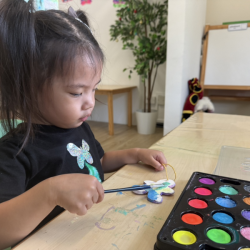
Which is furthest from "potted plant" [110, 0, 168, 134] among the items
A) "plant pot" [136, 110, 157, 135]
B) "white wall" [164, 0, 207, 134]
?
"white wall" [164, 0, 207, 134]

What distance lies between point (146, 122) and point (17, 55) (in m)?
2.00

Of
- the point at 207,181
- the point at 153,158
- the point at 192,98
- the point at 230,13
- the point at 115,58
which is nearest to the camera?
the point at 207,181

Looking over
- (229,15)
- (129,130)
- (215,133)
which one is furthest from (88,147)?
(229,15)

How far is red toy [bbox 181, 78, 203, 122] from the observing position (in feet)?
5.86

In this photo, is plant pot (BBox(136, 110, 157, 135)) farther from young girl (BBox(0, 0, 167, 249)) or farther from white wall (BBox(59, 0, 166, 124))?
young girl (BBox(0, 0, 167, 249))

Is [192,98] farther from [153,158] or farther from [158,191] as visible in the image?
[158,191]

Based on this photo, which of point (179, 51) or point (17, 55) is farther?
point (179, 51)

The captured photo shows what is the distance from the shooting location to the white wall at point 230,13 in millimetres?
2137

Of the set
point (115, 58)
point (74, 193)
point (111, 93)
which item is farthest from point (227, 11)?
point (74, 193)

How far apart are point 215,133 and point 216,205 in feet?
1.64

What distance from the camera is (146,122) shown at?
234 centimetres

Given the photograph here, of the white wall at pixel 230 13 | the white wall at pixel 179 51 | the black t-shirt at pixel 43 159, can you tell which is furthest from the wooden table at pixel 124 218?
the white wall at pixel 230 13

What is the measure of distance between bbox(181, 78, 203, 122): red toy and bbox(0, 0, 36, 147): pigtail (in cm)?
152

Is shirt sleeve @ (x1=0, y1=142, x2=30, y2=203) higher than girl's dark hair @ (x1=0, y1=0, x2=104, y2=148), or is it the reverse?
girl's dark hair @ (x1=0, y1=0, x2=104, y2=148)
